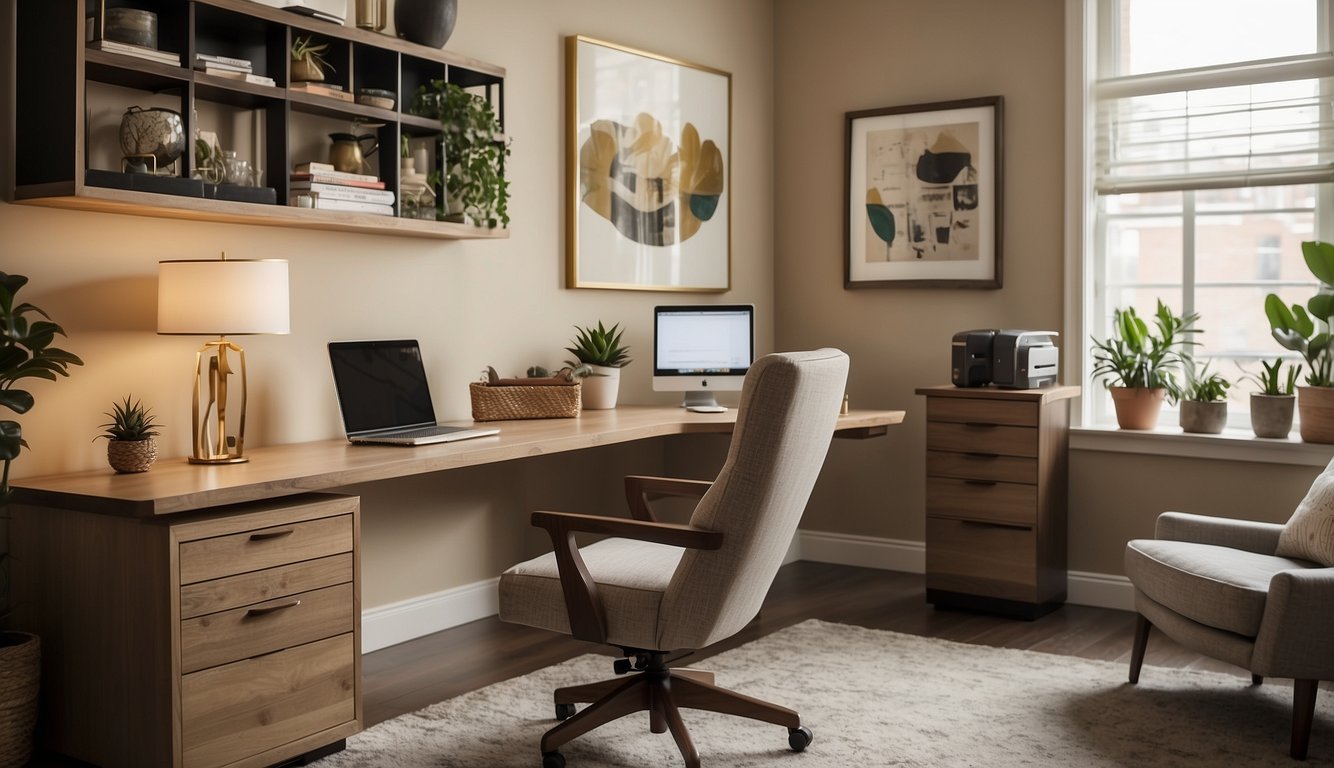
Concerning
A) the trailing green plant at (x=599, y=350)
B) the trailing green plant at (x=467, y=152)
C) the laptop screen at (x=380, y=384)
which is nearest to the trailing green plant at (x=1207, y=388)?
the trailing green plant at (x=599, y=350)

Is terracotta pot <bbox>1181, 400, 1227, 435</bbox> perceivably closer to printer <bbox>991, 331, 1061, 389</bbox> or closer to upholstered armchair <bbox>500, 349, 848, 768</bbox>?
printer <bbox>991, 331, 1061, 389</bbox>

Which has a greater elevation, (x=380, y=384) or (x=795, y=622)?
(x=380, y=384)

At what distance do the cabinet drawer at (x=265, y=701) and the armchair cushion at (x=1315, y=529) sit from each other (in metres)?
2.48

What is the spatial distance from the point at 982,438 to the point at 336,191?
240 centimetres

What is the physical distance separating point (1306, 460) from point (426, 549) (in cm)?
296

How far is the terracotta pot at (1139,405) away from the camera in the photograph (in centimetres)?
439

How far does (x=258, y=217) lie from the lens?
10.1ft

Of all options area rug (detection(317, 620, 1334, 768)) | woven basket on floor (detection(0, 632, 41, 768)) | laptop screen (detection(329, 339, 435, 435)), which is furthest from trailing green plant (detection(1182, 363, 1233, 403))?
woven basket on floor (detection(0, 632, 41, 768))

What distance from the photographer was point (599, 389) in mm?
4270

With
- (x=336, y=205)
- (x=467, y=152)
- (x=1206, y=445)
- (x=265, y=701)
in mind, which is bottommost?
(x=265, y=701)

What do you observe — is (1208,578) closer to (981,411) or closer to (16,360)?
(981,411)

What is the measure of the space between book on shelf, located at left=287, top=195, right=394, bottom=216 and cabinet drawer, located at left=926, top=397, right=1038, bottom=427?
2112 millimetres

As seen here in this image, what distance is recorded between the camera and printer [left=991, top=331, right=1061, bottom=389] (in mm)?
4246

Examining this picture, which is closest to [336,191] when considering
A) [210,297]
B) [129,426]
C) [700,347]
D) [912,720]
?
Result: [210,297]
